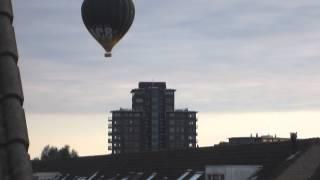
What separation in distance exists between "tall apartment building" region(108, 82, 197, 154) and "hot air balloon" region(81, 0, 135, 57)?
374 feet

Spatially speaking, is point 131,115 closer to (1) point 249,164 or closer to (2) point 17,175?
(1) point 249,164

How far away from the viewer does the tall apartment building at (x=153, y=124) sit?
451ft

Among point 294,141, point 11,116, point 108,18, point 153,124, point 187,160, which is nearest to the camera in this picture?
point 11,116

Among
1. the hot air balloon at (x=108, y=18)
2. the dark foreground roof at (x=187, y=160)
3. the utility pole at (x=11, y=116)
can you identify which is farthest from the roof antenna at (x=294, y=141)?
the utility pole at (x=11, y=116)

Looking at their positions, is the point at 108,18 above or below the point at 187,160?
above

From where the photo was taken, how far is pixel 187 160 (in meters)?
52.5

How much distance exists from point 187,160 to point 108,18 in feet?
109

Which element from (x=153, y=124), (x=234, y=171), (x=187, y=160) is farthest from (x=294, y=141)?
(x=153, y=124)

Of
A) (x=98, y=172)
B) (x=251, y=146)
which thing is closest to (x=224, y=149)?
(x=251, y=146)

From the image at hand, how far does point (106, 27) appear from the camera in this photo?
67.6ft

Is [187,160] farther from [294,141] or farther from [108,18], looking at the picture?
[108,18]

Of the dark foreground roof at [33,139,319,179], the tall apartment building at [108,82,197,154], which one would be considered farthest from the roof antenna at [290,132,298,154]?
the tall apartment building at [108,82,197,154]

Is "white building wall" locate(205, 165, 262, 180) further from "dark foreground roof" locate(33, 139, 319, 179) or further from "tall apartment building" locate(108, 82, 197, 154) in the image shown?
"tall apartment building" locate(108, 82, 197, 154)

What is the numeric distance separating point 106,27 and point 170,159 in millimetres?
34685
